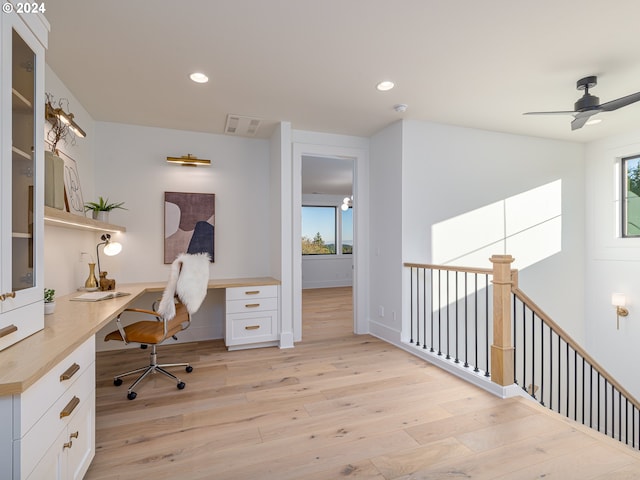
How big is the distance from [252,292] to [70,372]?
2374 mm

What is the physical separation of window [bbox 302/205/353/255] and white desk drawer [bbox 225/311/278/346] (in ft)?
17.2

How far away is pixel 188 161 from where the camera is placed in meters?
3.99

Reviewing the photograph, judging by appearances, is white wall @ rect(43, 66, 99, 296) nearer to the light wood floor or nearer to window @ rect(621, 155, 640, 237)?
the light wood floor

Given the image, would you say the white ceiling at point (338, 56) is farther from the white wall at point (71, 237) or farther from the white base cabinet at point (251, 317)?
the white base cabinet at point (251, 317)

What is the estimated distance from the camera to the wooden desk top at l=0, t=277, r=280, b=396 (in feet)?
3.46

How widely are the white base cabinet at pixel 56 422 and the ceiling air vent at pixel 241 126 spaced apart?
2765 millimetres

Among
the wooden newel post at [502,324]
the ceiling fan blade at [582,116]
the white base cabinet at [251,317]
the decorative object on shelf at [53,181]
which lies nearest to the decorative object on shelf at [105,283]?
the white base cabinet at [251,317]

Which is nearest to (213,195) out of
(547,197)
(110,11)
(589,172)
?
(110,11)

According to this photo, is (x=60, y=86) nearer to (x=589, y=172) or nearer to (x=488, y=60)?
(x=488, y=60)

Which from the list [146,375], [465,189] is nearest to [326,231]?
[465,189]

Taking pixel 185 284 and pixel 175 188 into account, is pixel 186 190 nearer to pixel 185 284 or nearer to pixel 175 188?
pixel 175 188

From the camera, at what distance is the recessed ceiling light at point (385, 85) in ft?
9.75

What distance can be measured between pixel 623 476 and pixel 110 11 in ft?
12.8

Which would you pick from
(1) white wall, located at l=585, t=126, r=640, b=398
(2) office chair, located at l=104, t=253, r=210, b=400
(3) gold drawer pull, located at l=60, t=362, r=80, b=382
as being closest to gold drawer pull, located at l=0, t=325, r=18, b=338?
(3) gold drawer pull, located at l=60, t=362, r=80, b=382
